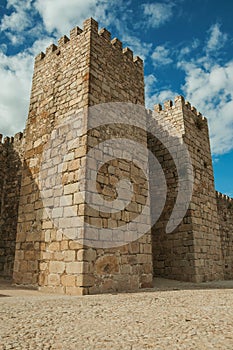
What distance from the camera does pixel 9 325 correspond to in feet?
8.41

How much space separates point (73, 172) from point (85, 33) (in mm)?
3298

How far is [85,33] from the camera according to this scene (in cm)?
631

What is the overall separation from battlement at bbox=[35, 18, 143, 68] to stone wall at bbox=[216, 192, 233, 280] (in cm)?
700

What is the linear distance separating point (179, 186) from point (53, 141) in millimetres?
4341

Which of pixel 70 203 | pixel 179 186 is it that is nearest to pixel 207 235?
pixel 179 186

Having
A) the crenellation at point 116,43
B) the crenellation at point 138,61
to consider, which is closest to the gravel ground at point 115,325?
the crenellation at point 116,43

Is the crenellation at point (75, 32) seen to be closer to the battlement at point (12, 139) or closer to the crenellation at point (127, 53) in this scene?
the crenellation at point (127, 53)

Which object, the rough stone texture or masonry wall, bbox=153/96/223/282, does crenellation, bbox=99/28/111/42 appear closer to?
the rough stone texture

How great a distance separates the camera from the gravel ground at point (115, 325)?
216cm

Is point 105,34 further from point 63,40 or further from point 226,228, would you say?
point 226,228

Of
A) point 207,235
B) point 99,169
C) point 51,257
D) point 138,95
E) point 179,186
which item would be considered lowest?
point 51,257

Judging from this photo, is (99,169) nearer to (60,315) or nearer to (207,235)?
(60,315)

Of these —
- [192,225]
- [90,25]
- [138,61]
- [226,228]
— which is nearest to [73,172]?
[90,25]

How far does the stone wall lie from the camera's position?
10945mm
